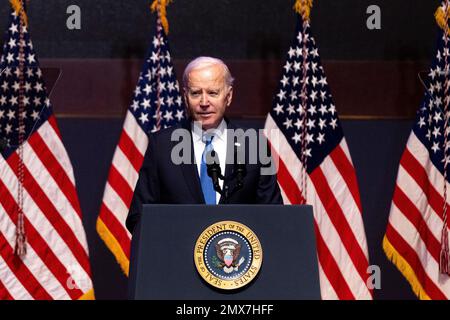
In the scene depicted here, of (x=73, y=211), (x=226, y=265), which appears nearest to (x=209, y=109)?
(x=226, y=265)

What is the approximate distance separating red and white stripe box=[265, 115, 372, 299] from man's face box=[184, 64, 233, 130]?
2.22 meters

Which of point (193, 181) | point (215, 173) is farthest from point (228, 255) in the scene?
point (193, 181)

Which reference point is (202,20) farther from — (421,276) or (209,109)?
(209,109)

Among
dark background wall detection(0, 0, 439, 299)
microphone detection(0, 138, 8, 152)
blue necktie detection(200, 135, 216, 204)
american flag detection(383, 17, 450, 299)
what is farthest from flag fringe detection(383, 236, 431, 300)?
blue necktie detection(200, 135, 216, 204)

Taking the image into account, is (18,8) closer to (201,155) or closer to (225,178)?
(201,155)

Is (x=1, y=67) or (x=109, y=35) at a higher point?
(x=109, y=35)

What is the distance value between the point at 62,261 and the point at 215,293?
276 cm

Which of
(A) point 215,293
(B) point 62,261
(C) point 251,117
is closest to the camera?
(A) point 215,293

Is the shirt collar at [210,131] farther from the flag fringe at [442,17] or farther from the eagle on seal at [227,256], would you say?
the flag fringe at [442,17]

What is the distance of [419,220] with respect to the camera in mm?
5219

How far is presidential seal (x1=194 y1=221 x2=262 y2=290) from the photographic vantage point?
248 cm

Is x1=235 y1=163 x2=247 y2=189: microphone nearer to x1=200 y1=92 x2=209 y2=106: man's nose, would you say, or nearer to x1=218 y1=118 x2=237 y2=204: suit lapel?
x1=218 y1=118 x2=237 y2=204: suit lapel

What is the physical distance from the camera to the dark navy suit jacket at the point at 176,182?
9.63 ft

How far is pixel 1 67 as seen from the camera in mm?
5141
